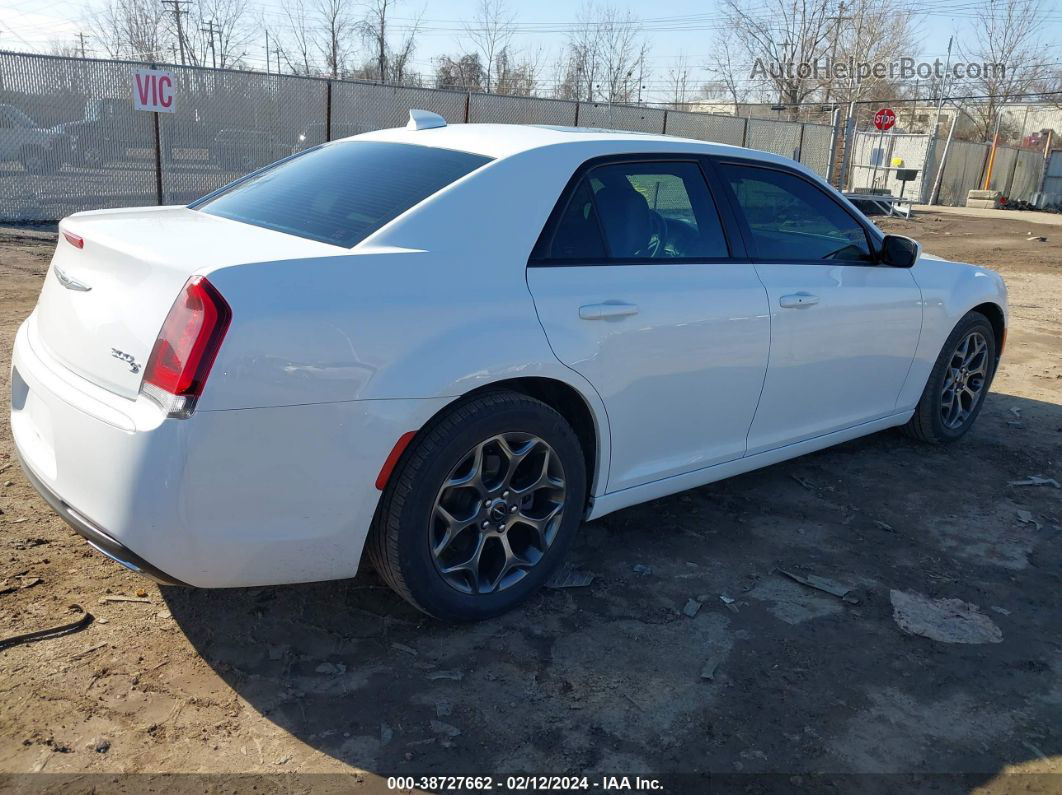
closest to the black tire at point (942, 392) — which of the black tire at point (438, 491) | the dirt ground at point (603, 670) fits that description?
the dirt ground at point (603, 670)

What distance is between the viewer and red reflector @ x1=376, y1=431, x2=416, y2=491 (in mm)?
2725

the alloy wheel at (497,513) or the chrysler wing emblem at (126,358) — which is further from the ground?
the chrysler wing emblem at (126,358)

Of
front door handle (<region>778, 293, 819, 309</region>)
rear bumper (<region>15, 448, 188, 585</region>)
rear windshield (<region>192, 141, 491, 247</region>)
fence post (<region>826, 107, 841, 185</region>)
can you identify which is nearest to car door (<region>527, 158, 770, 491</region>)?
front door handle (<region>778, 293, 819, 309</region>)

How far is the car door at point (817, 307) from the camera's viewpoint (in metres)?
3.90

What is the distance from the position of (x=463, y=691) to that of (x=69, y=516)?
1.32m

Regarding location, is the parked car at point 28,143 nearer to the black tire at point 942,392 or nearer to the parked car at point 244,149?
the parked car at point 244,149

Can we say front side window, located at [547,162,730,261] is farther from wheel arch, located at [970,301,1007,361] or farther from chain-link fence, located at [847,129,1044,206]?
chain-link fence, located at [847,129,1044,206]

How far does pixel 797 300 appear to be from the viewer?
154 inches

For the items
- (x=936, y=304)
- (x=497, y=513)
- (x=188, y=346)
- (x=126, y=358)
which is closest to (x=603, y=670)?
(x=497, y=513)

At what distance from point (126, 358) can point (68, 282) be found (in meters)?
0.58

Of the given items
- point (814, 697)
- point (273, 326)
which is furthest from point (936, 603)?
point (273, 326)

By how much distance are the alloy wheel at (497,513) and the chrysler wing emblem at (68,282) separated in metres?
1.31

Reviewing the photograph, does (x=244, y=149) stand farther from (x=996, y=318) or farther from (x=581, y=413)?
(x=581, y=413)

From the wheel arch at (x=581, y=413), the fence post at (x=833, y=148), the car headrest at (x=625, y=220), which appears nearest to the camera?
the wheel arch at (x=581, y=413)
